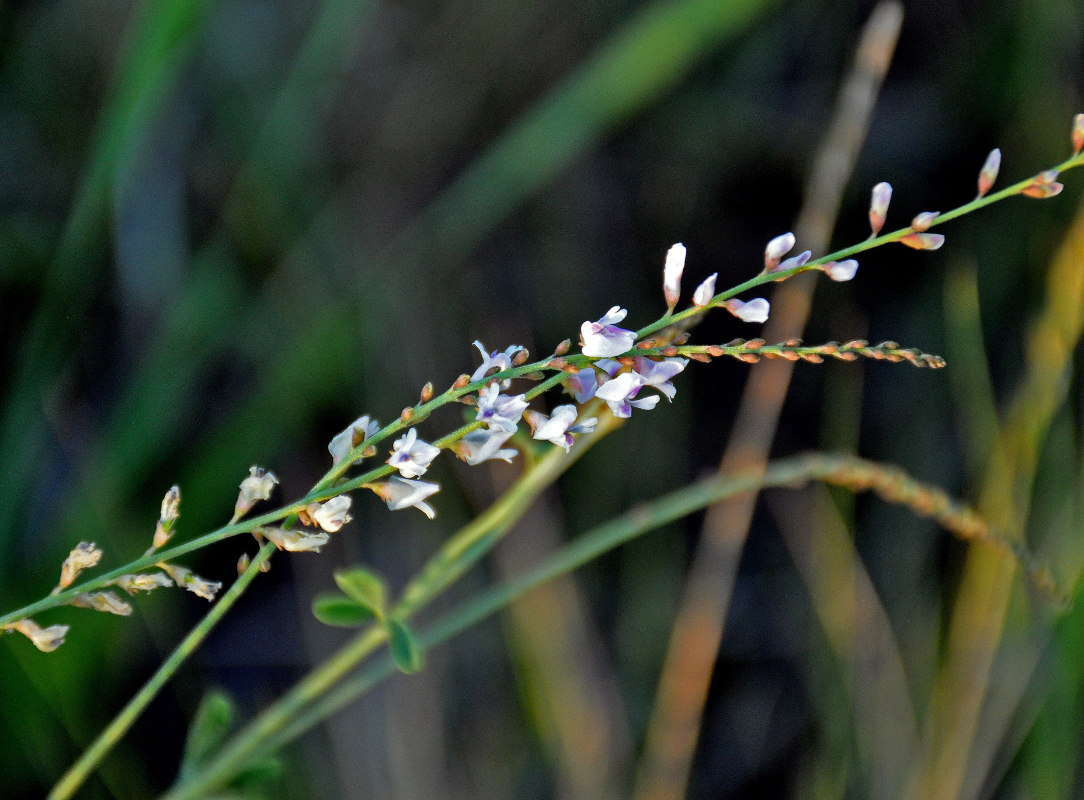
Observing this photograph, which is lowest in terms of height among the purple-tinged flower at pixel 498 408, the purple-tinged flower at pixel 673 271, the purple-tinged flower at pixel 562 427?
the purple-tinged flower at pixel 562 427

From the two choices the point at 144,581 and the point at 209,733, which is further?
the point at 209,733

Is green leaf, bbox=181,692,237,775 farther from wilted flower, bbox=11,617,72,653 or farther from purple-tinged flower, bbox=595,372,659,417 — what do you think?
purple-tinged flower, bbox=595,372,659,417

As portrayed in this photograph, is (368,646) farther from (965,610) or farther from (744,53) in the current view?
(744,53)

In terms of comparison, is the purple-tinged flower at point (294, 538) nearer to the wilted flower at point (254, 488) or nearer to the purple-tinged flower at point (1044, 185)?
the wilted flower at point (254, 488)

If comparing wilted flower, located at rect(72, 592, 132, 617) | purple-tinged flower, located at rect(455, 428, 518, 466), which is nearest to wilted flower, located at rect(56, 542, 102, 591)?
wilted flower, located at rect(72, 592, 132, 617)

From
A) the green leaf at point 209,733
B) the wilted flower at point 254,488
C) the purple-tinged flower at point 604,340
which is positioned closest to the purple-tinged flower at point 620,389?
the purple-tinged flower at point 604,340

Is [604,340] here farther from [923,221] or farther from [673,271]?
[923,221]

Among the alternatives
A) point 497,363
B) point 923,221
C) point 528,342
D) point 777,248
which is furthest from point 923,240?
point 528,342
